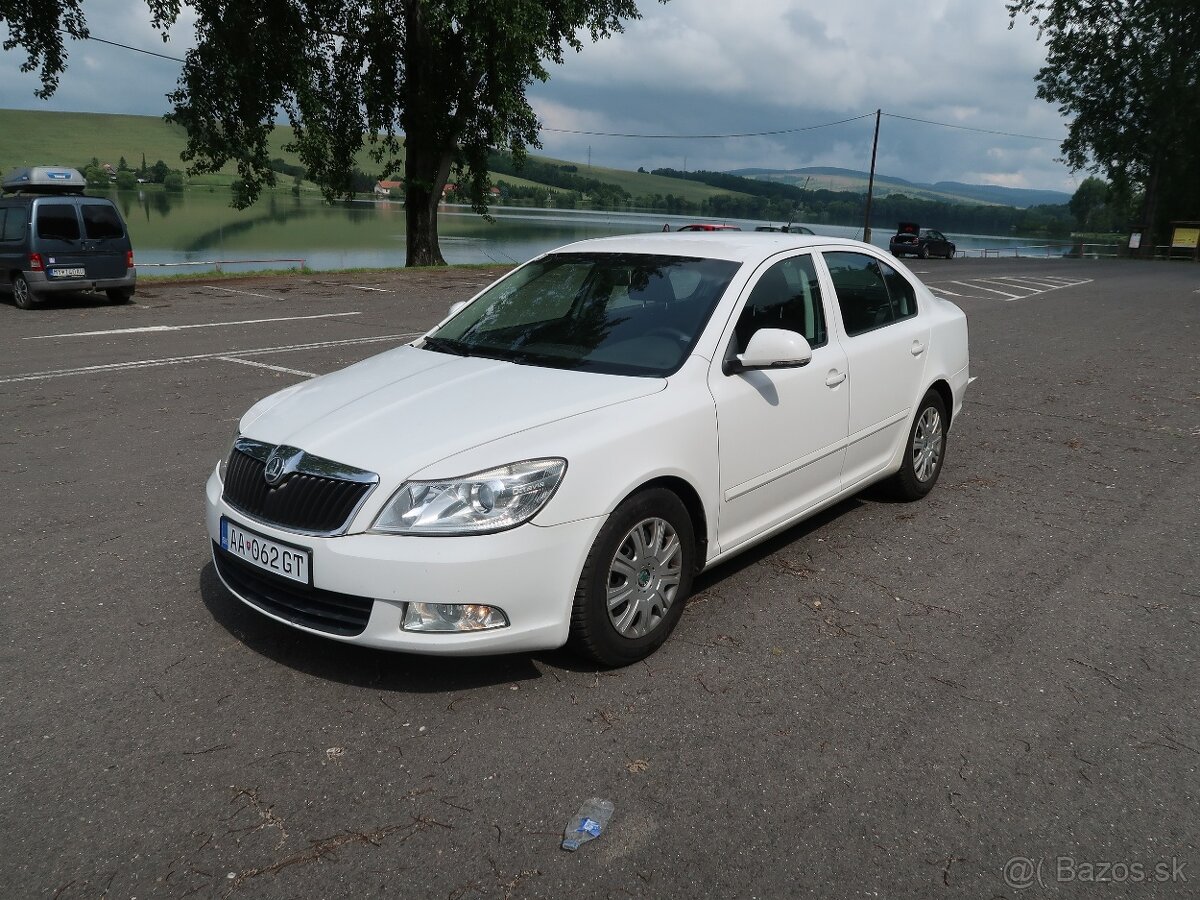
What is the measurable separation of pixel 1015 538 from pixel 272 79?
71.3 ft

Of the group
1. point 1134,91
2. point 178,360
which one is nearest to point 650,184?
point 1134,91

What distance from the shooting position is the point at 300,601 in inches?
134

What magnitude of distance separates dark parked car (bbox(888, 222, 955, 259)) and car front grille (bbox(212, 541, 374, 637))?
44013 mm

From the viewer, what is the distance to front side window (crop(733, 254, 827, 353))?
171 inches

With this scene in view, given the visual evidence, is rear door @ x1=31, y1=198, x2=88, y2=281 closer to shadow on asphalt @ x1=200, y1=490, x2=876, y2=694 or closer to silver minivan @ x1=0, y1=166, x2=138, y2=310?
silver minivan @ x1=0, y1=166, x2=138, y2=310

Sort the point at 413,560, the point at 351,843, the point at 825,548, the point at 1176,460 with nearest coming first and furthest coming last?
the point at 351,843
the point at 413,560
the point at 825,548
the point at 1176,460

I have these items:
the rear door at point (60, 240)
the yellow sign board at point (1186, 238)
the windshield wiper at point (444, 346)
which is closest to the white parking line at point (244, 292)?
the rear door at point (60, 240)

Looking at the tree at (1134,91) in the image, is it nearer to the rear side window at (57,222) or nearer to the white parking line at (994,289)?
the white parking line at (994,289)

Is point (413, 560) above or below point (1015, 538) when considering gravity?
above

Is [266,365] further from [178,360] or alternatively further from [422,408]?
[422,408]

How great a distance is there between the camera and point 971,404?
29.5 ft

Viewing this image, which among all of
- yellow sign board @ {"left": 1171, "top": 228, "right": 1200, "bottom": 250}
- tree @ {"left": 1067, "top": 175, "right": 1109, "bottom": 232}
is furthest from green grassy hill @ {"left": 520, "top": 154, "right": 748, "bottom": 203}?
tree @ {"left": 1067, "top": 175, "right": 1109, "bottom": 232}

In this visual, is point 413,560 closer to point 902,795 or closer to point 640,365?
point 640,365

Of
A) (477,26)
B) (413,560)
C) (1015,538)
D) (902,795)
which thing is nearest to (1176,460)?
(1015,538)
